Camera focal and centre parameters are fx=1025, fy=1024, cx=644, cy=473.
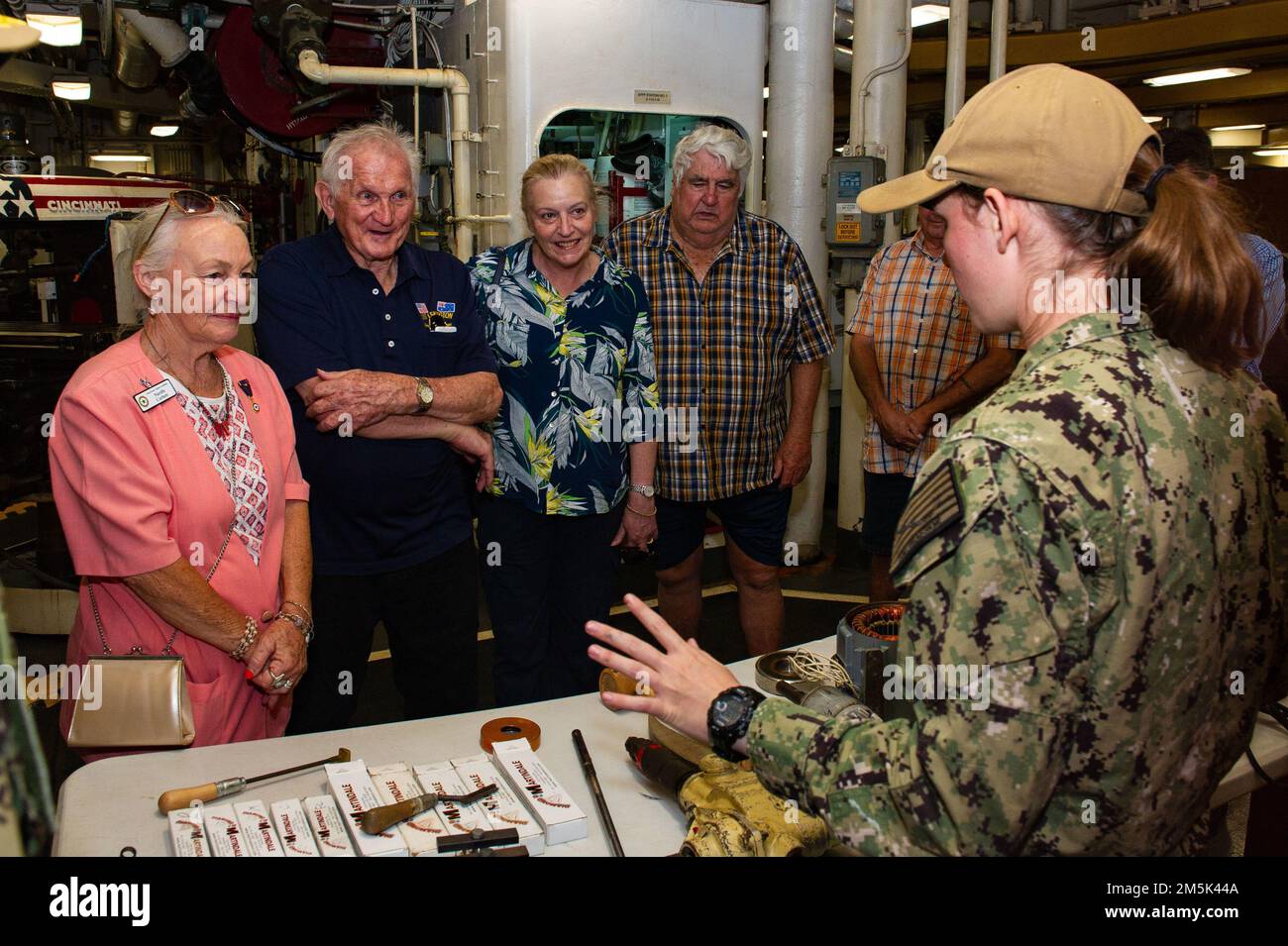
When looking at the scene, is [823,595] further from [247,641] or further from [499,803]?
[499,803]

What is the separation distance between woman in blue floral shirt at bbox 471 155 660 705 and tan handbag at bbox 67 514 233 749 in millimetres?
1176

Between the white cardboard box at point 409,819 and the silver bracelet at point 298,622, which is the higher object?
the silver bracelet at point 298,622

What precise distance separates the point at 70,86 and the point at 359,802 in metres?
11.1

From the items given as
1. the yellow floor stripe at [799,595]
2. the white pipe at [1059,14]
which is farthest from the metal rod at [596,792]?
the white pipe at [1059,14]

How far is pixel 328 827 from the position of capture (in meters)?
1.65

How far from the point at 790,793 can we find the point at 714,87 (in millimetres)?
4086

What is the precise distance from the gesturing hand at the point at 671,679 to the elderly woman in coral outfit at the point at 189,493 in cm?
117

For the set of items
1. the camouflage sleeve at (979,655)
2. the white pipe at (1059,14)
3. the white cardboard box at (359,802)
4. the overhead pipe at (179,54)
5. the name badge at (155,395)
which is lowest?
the white cardboard box at (359,802)

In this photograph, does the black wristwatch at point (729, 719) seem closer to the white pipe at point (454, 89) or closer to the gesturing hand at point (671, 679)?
the gesturing hand at point (671, 679)

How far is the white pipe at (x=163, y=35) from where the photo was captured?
6.36 m

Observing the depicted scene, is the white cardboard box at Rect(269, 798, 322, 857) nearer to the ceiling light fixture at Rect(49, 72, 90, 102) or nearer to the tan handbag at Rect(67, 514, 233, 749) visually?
the tan handbag at Rect(67, 514, 233, 749)

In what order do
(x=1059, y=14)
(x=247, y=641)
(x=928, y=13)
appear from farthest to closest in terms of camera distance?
(x=1059, y=14), (x=928, y=13), (x=247, y=641)

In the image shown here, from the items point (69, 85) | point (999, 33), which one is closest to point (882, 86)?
point (999, 33)

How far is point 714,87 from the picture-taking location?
4793mm
